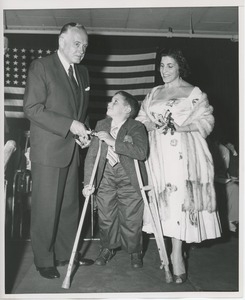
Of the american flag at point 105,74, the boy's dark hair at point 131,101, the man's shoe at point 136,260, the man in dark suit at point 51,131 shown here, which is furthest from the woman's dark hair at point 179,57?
the american flag at point 105,74

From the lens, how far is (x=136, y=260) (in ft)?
9.39

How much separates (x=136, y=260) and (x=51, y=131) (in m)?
1.32

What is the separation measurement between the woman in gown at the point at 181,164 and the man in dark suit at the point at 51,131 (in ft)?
2.11

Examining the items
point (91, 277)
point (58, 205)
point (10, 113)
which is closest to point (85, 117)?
point (58, 205)


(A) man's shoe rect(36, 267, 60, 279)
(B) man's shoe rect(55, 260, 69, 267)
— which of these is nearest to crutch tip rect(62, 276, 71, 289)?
(A) man's shoe rect(36, 267, 60, 279)

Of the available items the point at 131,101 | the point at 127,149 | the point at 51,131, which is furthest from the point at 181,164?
the point at 51,131

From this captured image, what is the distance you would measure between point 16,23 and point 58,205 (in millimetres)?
4163

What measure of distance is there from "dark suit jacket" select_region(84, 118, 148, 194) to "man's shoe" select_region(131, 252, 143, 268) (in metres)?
0.59

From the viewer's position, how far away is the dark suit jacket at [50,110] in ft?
8.24

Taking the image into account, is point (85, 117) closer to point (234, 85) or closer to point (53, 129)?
point (53, 129)

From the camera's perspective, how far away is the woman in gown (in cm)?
259

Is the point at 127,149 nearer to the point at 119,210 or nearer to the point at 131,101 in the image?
the point at 131,101

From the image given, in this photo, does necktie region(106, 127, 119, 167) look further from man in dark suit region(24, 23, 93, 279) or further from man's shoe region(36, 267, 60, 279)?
man's shoe region(36, 267, 60, 279)

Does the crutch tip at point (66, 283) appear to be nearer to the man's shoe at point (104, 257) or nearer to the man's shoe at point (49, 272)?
the man's shoe at point (49, 272)
